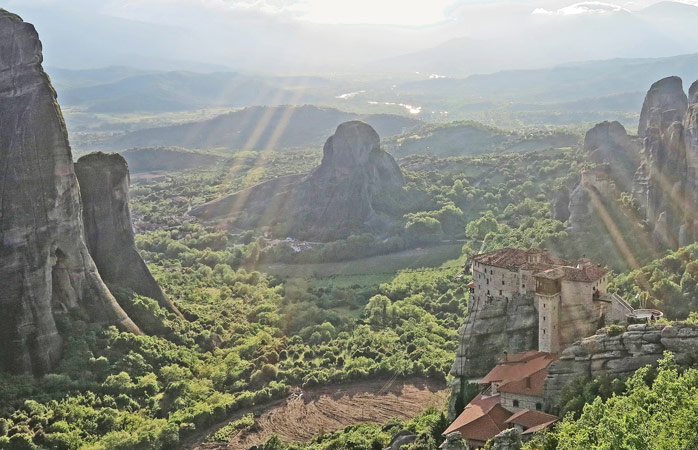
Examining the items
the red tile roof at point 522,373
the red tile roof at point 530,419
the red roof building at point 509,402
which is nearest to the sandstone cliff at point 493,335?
the red tile roof at point 522,373

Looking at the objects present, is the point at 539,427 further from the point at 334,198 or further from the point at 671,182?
the point at 334,198

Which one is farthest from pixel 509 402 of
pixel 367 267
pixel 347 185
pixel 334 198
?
pixel 347 185

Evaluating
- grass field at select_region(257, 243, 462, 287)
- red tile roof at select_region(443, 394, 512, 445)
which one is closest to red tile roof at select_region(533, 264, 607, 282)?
red tile roof at select_region(443, 394, 512, 445)

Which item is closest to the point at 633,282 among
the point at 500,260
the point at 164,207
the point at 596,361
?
the point at 500,260

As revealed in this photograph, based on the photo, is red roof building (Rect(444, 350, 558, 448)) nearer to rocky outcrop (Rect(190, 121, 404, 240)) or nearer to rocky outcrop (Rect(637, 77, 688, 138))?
rocky outcrop (Rect(637, 77, 688, 138))

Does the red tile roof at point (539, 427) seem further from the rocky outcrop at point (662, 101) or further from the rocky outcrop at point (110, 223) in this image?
the rocky outcrop at point (662, 101)

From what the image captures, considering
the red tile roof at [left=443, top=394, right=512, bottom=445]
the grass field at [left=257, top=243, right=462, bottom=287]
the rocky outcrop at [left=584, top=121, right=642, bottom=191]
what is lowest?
the grass field at [left=257, top=243, right=462, bottom=287]
